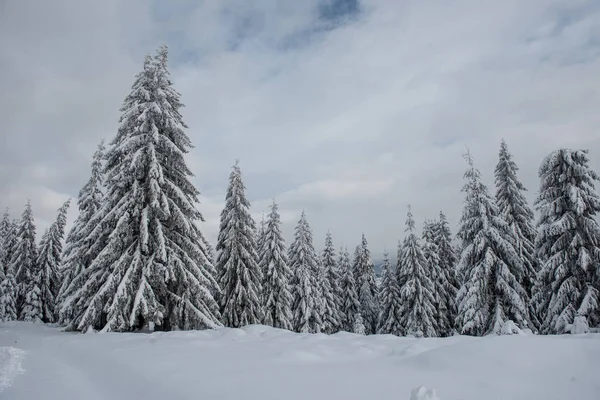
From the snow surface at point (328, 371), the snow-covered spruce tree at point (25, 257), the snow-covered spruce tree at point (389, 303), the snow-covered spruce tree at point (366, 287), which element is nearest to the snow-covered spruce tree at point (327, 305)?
the snow-covered spruce tree at point (389, 303)

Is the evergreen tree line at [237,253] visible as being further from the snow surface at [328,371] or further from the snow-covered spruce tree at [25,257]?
the snow-covered spruce tree at [25,257]

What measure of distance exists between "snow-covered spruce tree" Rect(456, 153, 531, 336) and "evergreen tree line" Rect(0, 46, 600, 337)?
0.23ft

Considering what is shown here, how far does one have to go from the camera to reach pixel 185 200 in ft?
50.6

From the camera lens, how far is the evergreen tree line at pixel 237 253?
14070 mm

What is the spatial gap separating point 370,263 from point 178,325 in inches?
1302

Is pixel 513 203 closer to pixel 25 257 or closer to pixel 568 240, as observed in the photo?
pixel 568 240

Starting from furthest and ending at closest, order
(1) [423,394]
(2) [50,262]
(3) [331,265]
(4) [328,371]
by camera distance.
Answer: (3) [331,265]
(2) [50,262]
(4) [328,371]
(1) [423,394]

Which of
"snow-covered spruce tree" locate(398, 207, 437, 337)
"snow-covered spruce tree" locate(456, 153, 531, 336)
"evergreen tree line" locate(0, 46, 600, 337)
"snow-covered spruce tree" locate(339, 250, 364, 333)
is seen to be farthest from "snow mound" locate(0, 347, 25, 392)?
"snow-covered spruce tree" locate(339, 250, 364, 333)

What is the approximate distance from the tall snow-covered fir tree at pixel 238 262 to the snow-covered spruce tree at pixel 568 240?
57.8 feet

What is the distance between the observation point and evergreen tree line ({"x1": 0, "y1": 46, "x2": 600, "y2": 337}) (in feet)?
46.2

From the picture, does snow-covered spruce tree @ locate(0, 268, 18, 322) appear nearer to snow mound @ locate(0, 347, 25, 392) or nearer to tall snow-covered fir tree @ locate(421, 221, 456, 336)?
snow mound @ locate(0, 347, 25, 392)

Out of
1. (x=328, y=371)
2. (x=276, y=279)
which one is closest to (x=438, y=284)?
(x=276, y=279)

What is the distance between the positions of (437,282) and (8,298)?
142 ft

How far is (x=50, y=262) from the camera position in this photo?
34094 mm
